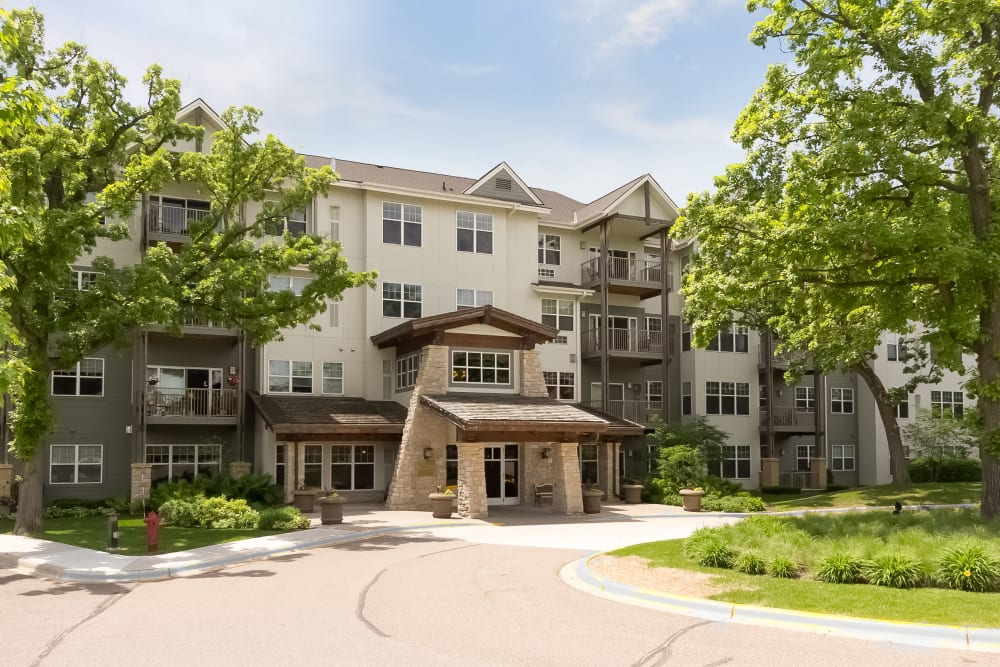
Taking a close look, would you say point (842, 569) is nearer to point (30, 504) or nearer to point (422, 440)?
point (422, 440)

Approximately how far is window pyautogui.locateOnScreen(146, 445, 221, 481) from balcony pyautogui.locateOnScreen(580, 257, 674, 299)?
17442 mm

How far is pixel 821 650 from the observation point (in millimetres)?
9273

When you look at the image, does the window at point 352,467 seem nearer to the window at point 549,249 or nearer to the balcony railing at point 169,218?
the balcony railing at point 169,218

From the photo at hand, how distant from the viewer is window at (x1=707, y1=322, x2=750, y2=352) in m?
41.1

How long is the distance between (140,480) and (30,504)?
6.54 metres

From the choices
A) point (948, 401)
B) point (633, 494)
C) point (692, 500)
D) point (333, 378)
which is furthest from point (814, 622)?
point (948, 401)

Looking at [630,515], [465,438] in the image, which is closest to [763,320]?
[630,515]

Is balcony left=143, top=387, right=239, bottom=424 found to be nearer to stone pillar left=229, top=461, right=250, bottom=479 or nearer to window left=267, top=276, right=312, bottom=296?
stone pillar left=229, top=461, right=250, bottom=479

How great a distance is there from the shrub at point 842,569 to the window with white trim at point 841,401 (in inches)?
1352

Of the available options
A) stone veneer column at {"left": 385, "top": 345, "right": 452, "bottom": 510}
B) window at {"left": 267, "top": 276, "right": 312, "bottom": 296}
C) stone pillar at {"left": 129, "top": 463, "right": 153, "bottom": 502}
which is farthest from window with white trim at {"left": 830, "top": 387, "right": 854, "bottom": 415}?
stone pillar at {"left": 129, "top": 463, "right": 153, "bottom": 502}

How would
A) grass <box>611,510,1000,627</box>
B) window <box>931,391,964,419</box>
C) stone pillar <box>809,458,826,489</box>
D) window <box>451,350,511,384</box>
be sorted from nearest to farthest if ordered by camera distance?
1. grass <box>611,510,1000,627</box>
2. window <box>451,350,511,384</box>
3. stone pillar <box>809,458,826,489</box>
4. window <box>931,391,964,419</box>

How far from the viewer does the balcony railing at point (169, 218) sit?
102 feet

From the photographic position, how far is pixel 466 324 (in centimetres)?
3033

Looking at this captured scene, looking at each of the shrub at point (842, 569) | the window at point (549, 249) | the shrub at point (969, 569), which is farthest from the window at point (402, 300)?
the shrub at point (969, 569)
